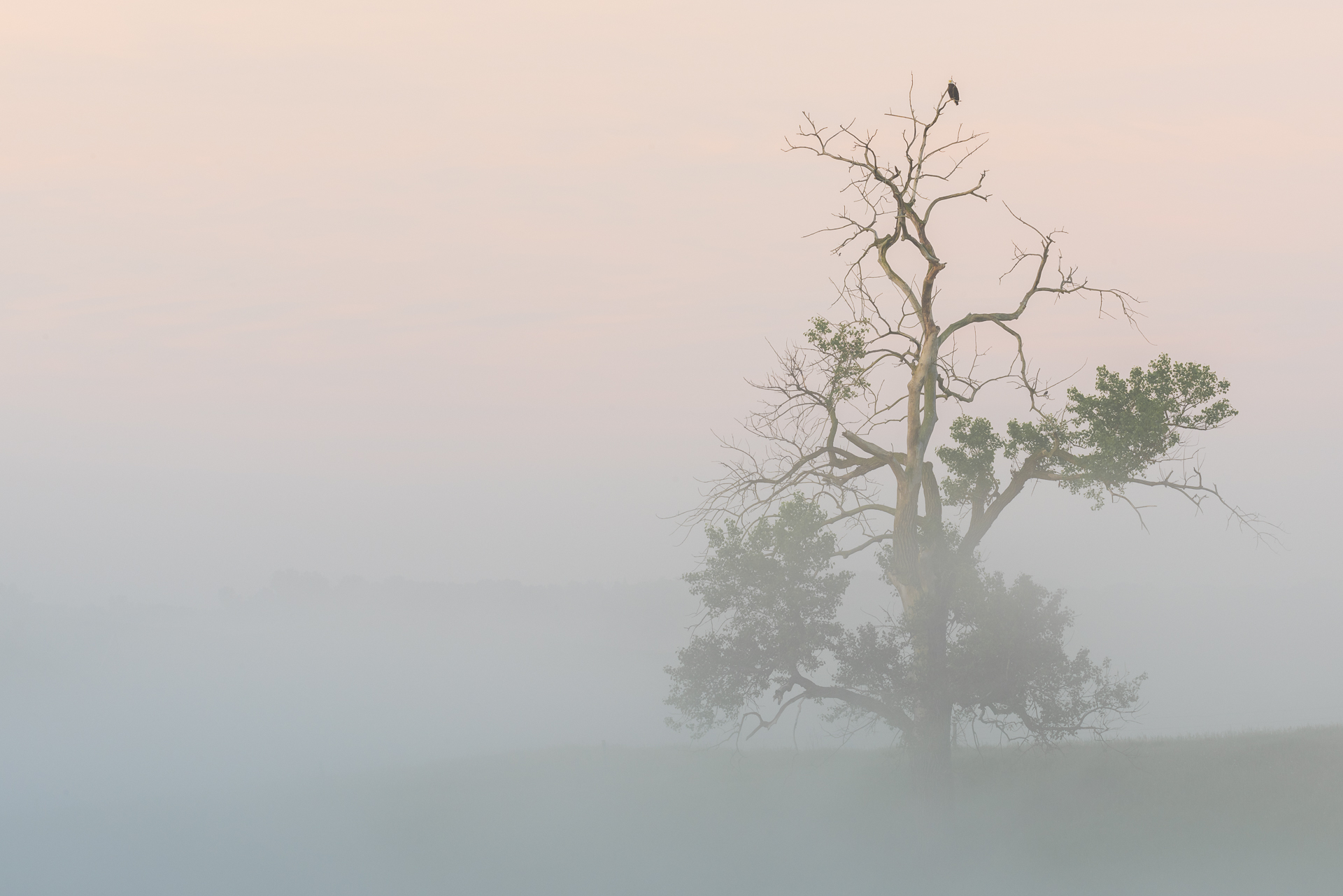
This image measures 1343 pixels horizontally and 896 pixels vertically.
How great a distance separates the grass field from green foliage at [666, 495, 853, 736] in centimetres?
479

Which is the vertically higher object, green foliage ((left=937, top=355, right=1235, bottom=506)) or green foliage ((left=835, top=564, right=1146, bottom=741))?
green foliage ((left=937, top=355, right=1235, bottom=506))

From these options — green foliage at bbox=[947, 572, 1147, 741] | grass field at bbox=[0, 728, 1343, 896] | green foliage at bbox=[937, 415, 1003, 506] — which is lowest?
grass field at bbox=[0, 728, 1343, 896]

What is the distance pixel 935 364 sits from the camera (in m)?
26.1

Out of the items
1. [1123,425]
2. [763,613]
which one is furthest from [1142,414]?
[763,613]

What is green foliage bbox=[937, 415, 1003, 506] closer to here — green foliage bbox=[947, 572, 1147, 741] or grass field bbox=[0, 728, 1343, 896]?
green foliage bbox=[947, 572, 1147, 741]

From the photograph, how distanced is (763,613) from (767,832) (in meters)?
6.99

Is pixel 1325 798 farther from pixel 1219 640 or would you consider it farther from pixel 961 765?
pixel 1219 640

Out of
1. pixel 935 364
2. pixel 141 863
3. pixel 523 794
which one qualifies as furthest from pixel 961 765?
pixel 141 863

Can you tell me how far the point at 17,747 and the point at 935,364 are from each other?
9321 cm

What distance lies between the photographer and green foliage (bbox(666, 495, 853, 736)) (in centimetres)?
2709

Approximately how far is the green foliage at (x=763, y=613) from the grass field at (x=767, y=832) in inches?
189

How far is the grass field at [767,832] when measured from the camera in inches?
984

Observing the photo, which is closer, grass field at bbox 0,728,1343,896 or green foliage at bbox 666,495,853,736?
grass field at bbox 0,728,1343,896

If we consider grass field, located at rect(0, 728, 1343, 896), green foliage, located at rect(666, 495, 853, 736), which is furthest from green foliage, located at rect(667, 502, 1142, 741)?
grass field, located at rect(0, 728, 1343, 896)
